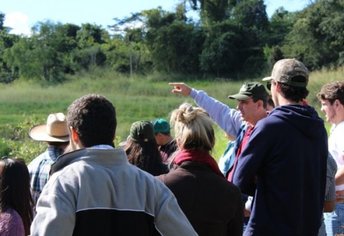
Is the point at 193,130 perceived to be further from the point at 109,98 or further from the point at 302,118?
the point at 109,98

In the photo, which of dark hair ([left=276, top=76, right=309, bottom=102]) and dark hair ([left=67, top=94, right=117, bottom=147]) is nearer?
dark hair ([left=67, top=94, right=117, bottom=147])

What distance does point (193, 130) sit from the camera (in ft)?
10.3

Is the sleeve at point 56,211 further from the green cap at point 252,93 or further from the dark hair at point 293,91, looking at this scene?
the green cap at point 252,93

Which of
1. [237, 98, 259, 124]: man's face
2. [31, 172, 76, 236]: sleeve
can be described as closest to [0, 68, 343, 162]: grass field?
[237, 98, 259, 124]: man's face

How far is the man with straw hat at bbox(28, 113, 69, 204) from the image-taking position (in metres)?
4.19

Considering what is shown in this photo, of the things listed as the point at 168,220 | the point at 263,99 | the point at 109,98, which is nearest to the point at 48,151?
the point at 263,99

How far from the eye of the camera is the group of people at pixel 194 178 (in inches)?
90.8

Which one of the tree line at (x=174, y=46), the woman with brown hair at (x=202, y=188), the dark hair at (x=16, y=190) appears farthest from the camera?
the tree line at (x=174, y=46)

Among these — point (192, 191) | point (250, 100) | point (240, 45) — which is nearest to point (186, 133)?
point (192, 191)

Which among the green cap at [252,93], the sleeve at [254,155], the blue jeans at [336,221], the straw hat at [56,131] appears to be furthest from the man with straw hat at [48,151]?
the blue jeans at [336,221]

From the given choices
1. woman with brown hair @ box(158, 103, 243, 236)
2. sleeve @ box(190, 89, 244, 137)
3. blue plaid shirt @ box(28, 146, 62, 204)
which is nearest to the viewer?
woman with brown hair @ box(158, 103, 243, 236)

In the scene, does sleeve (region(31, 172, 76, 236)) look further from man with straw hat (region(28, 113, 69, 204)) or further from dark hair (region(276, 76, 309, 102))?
man with straw hat (region(28, 113, 69, 204))

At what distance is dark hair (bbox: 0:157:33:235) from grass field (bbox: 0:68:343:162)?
383 inches

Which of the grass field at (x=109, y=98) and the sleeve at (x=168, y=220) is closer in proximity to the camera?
the sleeve at (x=168, y=220)
